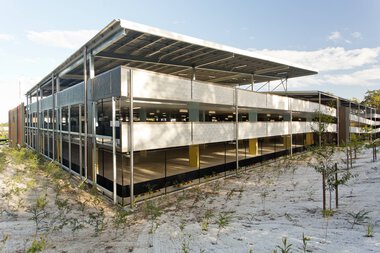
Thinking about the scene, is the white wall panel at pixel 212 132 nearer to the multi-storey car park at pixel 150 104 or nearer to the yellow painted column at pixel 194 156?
the multi-storey car park at pixel 150 104

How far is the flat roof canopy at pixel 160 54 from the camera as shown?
13.3 metres

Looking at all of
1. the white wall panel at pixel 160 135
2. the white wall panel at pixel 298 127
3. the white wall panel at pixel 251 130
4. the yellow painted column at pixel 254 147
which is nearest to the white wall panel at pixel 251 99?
the white wall panel at pixel 251 130

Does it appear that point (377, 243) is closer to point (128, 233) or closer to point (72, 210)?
point (128, 233)

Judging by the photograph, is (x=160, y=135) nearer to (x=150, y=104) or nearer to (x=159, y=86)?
(x=159, y=86)

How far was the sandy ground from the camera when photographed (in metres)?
6.71

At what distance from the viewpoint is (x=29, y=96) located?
123 ft

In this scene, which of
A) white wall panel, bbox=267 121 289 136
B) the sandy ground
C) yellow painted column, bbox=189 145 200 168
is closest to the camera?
the sandy ground

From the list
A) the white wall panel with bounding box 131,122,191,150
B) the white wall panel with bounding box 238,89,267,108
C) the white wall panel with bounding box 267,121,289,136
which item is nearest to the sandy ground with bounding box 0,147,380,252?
the white wall panel with bounding box 131,122,191,150

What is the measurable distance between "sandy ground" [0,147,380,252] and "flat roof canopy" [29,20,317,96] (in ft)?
30.3

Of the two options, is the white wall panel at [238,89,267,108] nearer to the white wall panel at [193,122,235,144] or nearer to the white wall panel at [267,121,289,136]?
the white wall panel at [193,122,235,144]

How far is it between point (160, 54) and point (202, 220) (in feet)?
43.8

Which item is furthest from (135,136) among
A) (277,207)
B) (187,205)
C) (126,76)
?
(277,207)

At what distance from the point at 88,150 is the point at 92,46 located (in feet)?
22.9

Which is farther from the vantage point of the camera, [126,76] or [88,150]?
[88,150]
